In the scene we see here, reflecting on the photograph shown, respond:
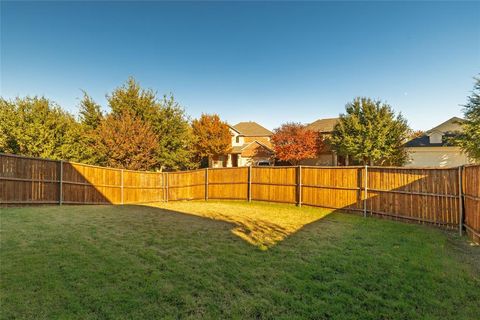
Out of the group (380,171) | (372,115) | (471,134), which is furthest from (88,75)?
(471,134)

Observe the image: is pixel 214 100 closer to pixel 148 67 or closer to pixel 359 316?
pixel 148 67

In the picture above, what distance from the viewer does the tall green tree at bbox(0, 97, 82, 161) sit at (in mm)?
19812

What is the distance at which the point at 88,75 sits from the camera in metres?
19.6

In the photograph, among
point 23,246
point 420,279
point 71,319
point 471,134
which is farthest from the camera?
point 471,134

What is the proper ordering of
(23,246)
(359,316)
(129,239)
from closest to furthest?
(359,316)
(23,246)
(129,239)

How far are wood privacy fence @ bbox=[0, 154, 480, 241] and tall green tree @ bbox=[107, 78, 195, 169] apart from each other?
8468mm

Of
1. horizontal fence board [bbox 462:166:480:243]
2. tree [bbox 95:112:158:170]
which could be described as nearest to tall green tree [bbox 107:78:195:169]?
tree [bbox 95:112:158:170]

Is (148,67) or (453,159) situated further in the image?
(453,159)

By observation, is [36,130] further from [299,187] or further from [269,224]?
[269,224]

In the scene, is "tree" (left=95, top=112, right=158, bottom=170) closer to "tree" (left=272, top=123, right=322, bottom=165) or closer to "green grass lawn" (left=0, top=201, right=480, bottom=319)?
"green grass lawn" (left=0, top=201, right=480, bottom=319)

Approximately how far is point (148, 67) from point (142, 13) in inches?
261

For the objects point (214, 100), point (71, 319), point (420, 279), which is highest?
point (214, 100)

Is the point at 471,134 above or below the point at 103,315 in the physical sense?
above

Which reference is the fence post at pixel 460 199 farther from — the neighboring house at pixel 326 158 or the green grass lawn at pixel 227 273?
the neighboring house at pixel 326 158
